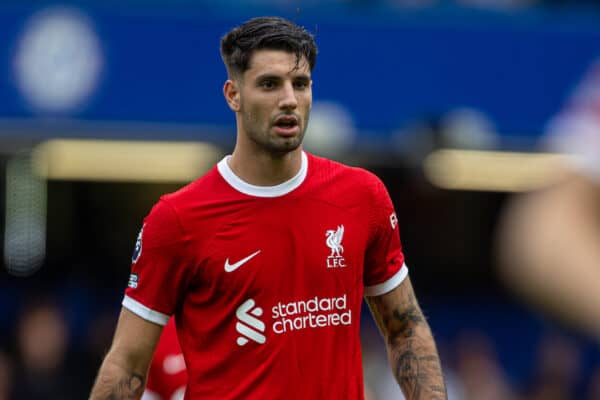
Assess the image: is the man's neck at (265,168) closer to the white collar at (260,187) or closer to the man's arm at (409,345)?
the white collar at (260,187)

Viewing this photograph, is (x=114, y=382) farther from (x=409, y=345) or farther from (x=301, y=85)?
(x=301, y=85)

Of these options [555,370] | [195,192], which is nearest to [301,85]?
[195,192]

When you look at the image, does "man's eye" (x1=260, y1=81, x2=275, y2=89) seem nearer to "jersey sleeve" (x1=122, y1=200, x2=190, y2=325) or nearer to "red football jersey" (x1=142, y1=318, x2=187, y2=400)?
"jersey sleeve" (x1=122, y1=200, x2=190, y2=325)

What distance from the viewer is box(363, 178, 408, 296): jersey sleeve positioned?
4.98m

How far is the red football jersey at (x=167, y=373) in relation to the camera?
6.77 metres

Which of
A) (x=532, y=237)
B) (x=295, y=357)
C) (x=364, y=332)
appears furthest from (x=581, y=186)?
(x=364, y=332)

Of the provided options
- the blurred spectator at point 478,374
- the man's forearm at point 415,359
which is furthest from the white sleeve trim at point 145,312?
the blurred spectator at point 478,374

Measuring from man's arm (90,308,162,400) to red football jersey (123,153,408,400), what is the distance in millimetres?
52

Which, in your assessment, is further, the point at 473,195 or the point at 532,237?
the point at 473,195

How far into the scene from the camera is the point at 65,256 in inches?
615

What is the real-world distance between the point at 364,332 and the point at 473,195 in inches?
110

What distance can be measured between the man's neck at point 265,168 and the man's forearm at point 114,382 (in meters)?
0.90

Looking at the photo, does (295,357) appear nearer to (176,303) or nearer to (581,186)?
(176,303)

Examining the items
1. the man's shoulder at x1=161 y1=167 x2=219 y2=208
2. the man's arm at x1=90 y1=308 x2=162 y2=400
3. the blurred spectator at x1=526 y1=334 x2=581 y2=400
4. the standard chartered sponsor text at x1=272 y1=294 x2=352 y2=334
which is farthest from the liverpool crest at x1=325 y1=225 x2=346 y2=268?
the blurred spectator at x1=526 y1=334 x2=581 y2=400
